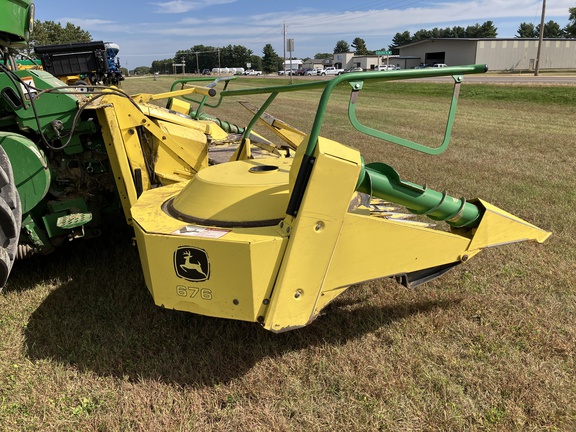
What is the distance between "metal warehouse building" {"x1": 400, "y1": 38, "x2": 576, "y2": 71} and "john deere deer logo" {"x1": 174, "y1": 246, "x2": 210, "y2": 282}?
59407 mm

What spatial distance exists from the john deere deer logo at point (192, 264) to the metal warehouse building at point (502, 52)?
59407mm

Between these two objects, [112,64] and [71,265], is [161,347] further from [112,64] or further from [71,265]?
[112,64]

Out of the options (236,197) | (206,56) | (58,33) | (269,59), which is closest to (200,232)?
(236,197)

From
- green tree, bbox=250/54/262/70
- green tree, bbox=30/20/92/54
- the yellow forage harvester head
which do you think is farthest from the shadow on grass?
green tree, bbox=250/54/262/70

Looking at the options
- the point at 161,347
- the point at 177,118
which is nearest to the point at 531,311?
the point at 161,347

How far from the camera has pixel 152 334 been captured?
8.93 ft

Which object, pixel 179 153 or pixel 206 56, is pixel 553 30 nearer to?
pixel 206 56

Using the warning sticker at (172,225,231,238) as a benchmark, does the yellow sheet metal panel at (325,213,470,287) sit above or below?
below

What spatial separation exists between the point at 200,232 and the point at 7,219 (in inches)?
36.3

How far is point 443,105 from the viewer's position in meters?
16.2

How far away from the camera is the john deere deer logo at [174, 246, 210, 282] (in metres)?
2.10

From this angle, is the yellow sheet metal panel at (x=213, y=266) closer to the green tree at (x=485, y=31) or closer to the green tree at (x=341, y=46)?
the green tree at (x=485, y=31)

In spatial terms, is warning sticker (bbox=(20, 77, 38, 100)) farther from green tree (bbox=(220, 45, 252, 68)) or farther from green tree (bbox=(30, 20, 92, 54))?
green tree (bbox=(220, 45, 252, 68))

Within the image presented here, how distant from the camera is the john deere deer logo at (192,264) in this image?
210cm
